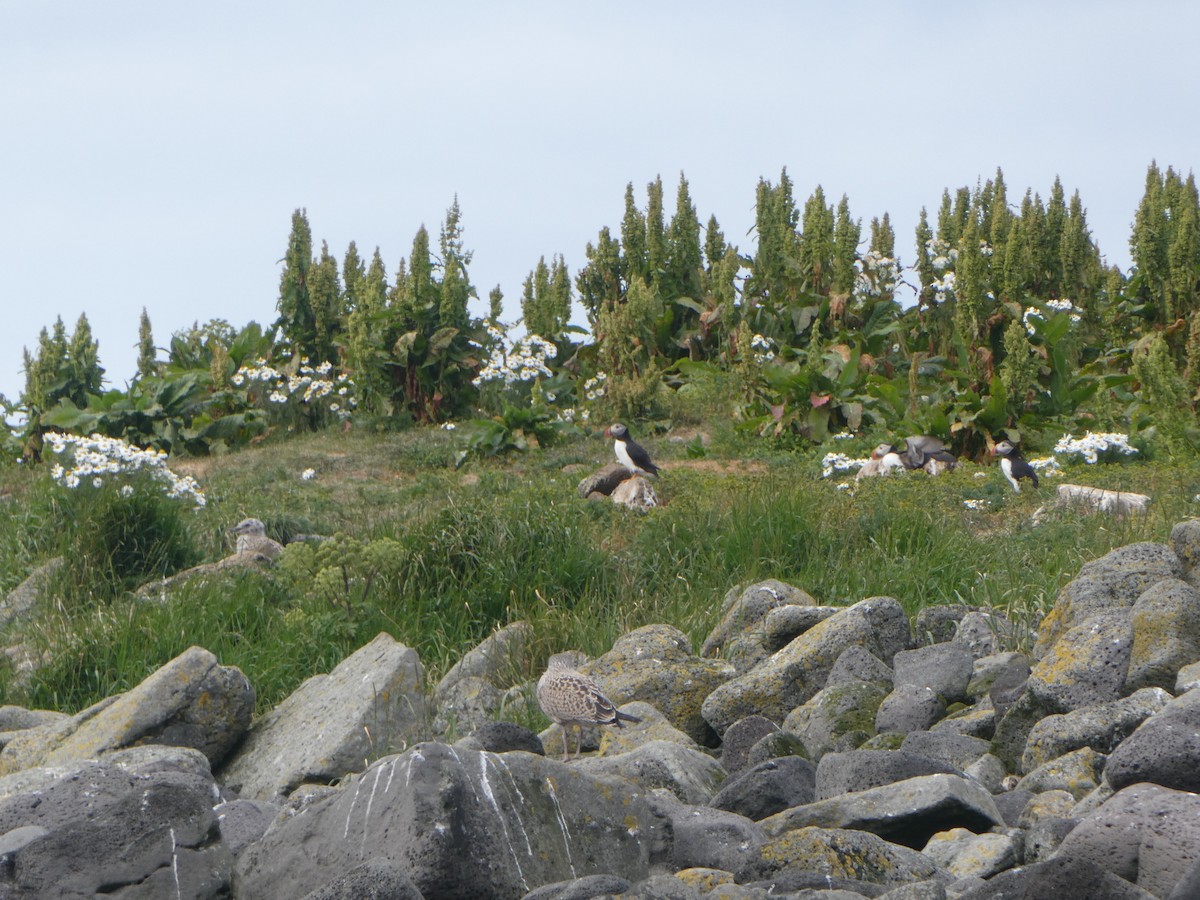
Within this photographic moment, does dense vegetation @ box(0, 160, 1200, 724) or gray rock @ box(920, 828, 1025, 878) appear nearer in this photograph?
gray rock @ box(920, 828, 1025, 878)

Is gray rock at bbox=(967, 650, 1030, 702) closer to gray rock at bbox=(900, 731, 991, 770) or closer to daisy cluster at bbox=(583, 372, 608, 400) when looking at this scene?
gray rock at bbox=(900, 731, 991, 770)

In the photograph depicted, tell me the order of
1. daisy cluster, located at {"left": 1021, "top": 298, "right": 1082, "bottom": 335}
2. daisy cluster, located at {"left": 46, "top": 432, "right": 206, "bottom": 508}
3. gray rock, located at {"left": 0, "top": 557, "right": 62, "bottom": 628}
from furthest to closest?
1. daisy cluster, located at {"left": 1021, "top": 298, "right": 1082, "bottom": 335}
2. daisy cluster, located at {"left": 46, "top": 432, "right": 206, "bottom": 508}
3. gray rock, located at {"left": 0, "top": 557, "right": 62, "bottom": 628}

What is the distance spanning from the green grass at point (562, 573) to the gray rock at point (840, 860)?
3280 millimetres

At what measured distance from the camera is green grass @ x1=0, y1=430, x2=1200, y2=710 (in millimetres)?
7633

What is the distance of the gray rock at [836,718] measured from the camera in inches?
220

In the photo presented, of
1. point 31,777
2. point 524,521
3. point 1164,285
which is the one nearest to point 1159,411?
point 1164,285

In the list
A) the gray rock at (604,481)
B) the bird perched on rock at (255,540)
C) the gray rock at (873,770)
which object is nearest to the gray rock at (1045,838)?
the gray rock at (873,770)

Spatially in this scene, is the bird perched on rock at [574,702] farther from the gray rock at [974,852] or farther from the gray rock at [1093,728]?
the gray rock at [974,852]

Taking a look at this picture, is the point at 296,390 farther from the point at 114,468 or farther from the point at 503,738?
the point at 503,738

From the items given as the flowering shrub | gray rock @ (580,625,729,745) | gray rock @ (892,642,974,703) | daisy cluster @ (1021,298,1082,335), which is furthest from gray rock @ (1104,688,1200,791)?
the flowering shrub

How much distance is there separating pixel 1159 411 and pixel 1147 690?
833cm

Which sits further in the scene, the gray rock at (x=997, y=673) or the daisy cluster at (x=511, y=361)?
the daisy cluster at (x=511, y=361)

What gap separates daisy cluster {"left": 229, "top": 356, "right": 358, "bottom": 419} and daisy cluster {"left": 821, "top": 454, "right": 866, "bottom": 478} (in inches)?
264

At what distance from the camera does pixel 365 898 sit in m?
3.39
